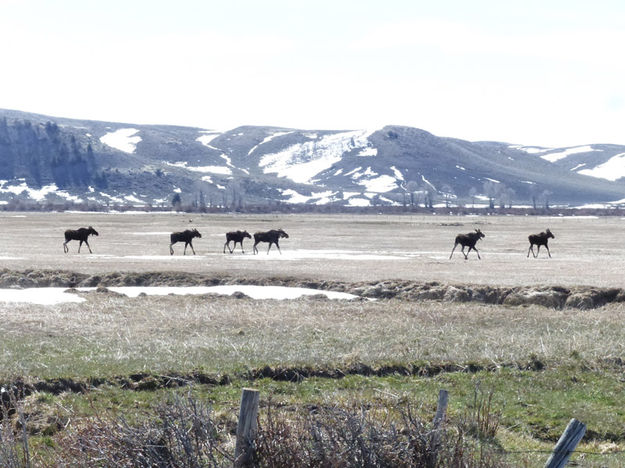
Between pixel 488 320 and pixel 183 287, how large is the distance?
15.0 m

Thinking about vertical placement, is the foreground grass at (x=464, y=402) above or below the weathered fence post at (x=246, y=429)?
below

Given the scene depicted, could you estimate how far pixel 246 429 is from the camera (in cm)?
823

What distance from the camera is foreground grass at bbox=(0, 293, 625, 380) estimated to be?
18.1 meters

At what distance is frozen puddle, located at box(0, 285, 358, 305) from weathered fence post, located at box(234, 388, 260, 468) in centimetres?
2102

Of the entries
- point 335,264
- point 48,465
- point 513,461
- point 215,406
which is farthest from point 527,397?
point 335,264

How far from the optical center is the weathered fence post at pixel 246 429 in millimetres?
8109

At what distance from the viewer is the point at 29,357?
58.8 ft

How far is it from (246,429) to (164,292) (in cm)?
2511

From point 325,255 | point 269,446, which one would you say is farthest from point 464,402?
point 325,255

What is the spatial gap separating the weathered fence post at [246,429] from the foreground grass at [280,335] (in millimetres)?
8703

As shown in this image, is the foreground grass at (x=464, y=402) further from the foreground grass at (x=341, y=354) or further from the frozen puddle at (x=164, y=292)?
the frozen puddle at (x=164, y=292)

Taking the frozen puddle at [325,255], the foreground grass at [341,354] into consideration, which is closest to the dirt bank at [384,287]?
the foreground grass at [341,354]

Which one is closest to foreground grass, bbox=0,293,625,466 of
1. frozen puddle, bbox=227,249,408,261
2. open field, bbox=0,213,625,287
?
open field, bbox=0,213,625,287

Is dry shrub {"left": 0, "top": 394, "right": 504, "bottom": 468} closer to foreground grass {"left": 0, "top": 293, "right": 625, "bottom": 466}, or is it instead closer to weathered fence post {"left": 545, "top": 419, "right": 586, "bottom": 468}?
weathered fence post {"left": 545, "top": 419, "right": 586, "bottom": 468}
